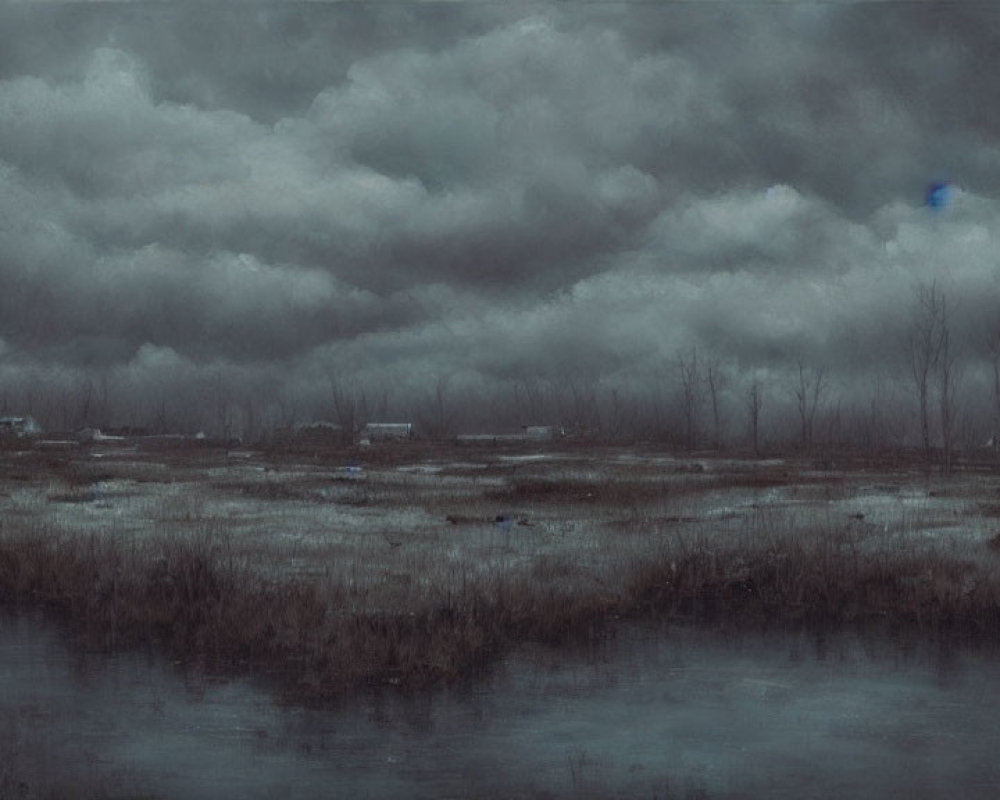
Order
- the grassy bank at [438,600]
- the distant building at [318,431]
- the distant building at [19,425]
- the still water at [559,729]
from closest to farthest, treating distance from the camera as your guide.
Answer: the still water at [559,729], the grassy bank at [438,600], the distant building at [318,431], the distant building at [19,425]

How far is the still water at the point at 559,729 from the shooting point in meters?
8.33

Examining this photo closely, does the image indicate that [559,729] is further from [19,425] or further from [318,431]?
[19,425]

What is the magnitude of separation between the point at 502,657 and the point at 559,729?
2.47 m

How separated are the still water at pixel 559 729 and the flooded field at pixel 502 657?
0.12 feet

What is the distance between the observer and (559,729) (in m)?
9.77

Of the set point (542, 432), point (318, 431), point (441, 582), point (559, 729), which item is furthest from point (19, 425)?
point (559, 729)

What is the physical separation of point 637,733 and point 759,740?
3.89ft

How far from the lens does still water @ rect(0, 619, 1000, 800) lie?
833 centimetres

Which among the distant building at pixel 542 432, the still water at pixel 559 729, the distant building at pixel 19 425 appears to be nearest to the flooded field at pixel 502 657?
the still water at pixel 559 729

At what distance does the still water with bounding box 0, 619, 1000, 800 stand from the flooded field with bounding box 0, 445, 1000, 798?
1.5 inches

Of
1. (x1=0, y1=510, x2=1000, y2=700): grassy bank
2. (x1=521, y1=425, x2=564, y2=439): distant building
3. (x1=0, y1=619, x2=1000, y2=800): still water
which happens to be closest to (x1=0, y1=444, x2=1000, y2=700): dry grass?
(x1=0, y1=510, x2=1000, y2=700): grassy bank

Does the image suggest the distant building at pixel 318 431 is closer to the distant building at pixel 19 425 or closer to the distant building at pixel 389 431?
the distant building at pixel 389 431

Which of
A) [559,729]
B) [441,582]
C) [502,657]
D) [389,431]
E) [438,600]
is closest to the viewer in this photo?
[559,729]

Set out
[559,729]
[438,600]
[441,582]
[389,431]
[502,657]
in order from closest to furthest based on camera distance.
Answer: [559,729], [502,657], [438,600], [441,582], [389,431]
